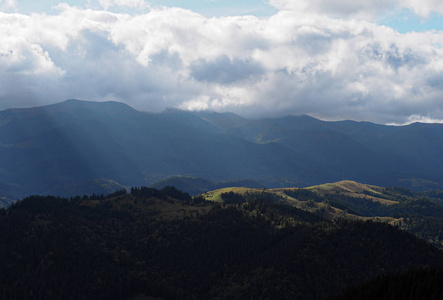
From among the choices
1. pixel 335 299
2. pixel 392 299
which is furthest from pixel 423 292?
pixel 335 299

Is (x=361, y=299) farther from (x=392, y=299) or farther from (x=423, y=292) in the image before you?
(x=423, y=292)

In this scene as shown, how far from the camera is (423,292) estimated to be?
18600 centimetres

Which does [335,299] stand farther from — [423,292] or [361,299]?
[423,292]

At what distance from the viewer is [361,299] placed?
Answer: 629 ft

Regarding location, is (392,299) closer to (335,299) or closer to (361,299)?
(361,299)

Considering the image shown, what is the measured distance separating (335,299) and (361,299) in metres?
12.6

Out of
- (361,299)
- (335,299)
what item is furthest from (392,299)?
(335,299)

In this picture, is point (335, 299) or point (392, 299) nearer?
point (392, 299)

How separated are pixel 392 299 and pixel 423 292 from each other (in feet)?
49.4

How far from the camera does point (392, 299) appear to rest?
7185 inches

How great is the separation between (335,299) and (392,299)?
2644cm

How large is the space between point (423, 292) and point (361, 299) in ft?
84.1

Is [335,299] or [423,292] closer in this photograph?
[423,292]
